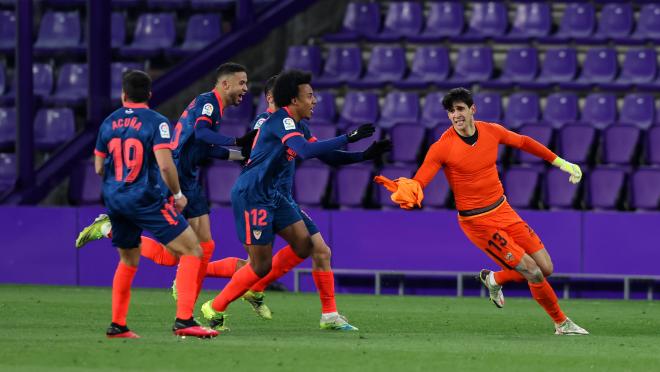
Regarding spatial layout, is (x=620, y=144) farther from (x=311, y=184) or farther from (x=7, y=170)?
(x=7, y=170)

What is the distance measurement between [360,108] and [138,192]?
10.8m

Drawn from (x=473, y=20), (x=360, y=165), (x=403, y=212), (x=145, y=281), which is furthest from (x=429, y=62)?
(x=145, y=281)

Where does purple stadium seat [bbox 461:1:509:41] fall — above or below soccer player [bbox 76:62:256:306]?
above

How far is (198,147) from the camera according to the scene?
487 inches

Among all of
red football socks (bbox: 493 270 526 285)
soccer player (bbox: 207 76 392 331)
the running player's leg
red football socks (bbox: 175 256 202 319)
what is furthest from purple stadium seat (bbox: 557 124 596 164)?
the running player's leg

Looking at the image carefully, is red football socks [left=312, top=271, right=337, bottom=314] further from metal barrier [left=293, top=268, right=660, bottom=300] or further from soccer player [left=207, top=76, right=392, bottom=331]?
metal barrier [left=293, top=268, right=660, bottom=300]

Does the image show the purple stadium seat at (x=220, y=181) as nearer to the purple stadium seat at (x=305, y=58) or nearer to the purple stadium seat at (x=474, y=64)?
the purple stadium seat at (x=305, y=58)

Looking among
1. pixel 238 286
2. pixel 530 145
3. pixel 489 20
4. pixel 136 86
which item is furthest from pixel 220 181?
pixel 136 86

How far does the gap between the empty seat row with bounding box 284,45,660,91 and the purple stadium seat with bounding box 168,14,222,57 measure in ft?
4.94

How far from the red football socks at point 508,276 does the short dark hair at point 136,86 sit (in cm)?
370

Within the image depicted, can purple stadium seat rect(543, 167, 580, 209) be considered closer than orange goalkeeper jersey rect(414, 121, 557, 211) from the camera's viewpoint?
No

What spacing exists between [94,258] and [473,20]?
301 inches

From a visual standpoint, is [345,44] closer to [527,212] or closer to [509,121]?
[509,121]

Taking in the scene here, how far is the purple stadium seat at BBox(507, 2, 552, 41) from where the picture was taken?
22.4 metres
